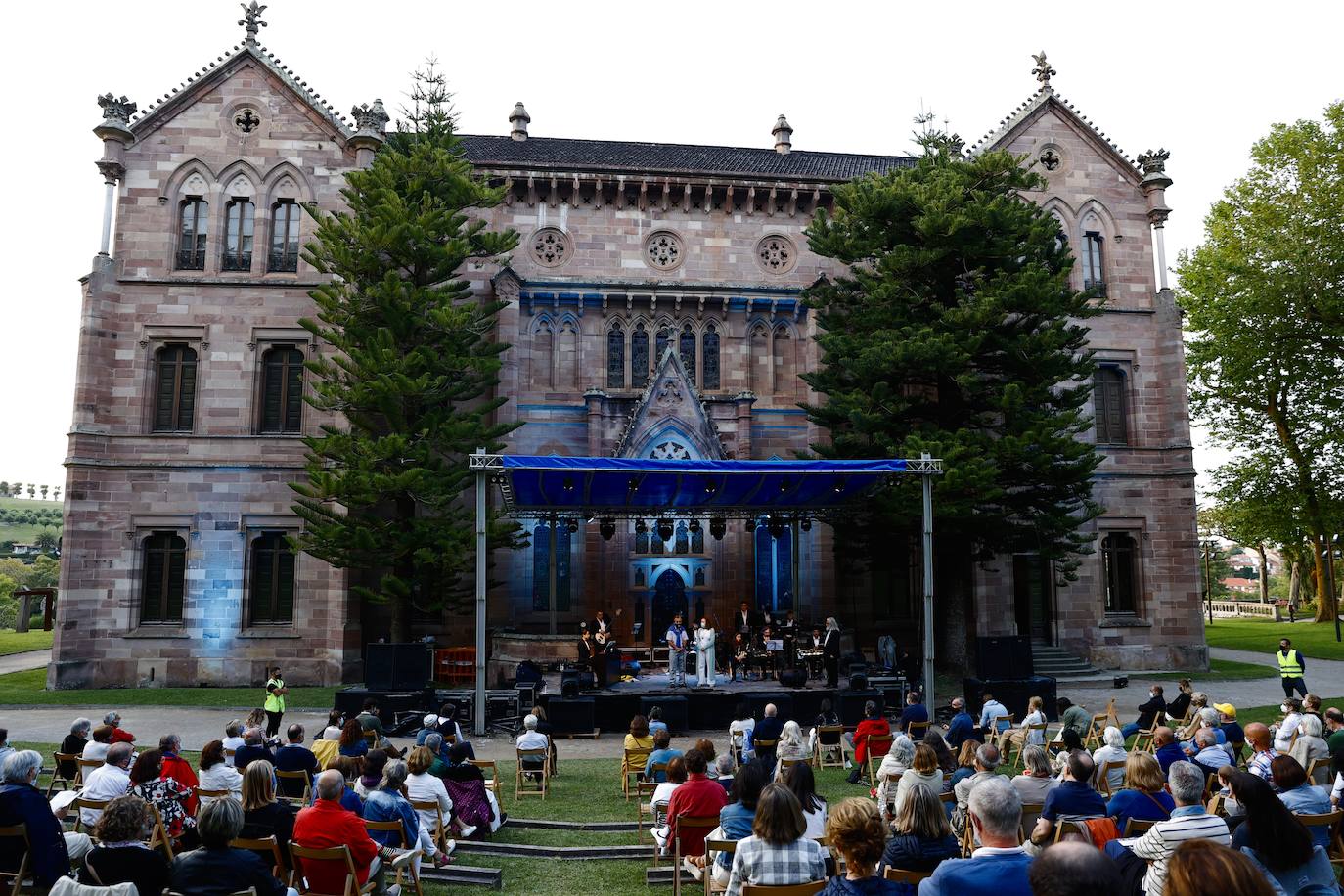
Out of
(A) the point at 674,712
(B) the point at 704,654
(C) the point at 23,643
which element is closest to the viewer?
(A) the point at 674,712

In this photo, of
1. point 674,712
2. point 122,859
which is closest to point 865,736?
point 674,712

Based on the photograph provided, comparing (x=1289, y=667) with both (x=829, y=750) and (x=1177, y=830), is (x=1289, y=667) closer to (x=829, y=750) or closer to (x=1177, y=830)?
(x=829, y=750)

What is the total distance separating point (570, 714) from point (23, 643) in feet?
119

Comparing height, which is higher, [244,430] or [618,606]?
[244,430]

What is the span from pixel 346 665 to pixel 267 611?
9.57 feet

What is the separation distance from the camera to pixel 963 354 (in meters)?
21.7

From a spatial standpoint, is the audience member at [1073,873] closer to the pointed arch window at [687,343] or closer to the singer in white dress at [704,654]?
the singer in white dress at [704,654]

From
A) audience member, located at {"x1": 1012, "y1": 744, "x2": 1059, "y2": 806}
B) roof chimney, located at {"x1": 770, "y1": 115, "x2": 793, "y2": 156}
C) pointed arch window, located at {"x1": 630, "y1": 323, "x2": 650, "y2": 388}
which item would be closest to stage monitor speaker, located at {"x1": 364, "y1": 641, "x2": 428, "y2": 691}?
pointed arch window, located at {"x1": 630, "y1": 323, "x2": 650, "y2": 388}

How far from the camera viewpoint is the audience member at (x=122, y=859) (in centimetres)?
560

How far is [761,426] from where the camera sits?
2833cm

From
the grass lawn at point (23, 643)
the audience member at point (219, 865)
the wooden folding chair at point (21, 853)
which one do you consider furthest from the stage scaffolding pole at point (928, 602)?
the grass lawn at point (23, 643)

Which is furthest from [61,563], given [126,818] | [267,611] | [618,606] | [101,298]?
[126,818]

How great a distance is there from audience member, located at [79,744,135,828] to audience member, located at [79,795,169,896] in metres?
2.63

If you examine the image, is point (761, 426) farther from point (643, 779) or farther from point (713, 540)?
point (643, 779)
